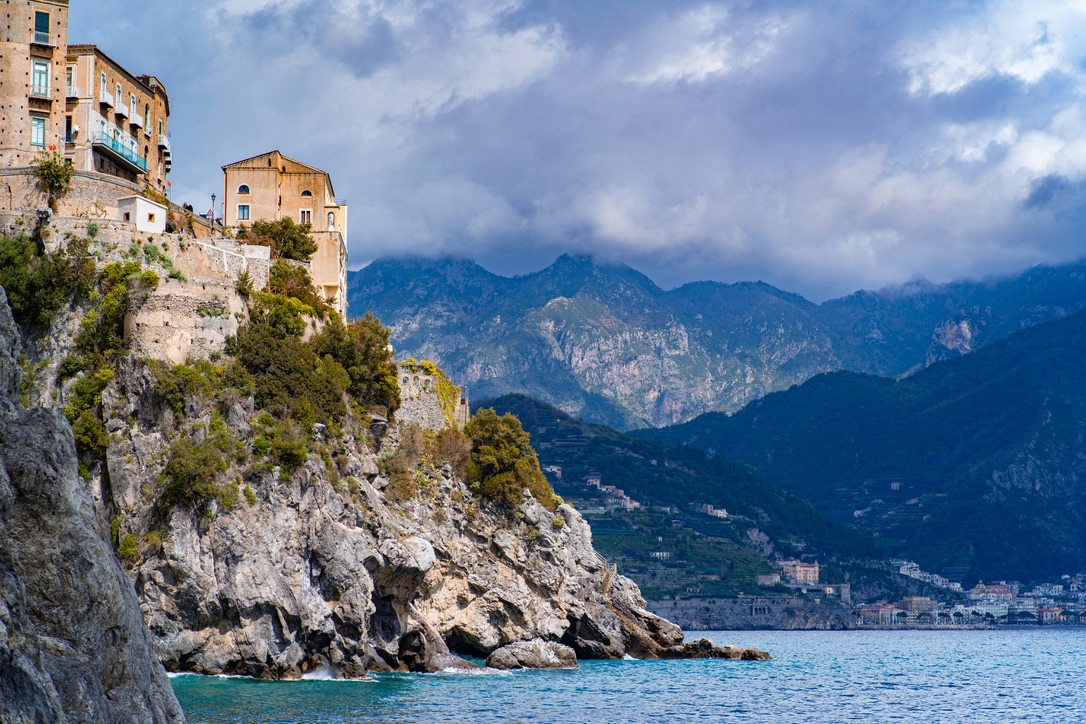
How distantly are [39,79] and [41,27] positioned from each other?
93.6 inches

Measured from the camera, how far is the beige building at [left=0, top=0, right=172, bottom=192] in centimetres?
6400

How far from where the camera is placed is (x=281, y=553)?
5997 cm

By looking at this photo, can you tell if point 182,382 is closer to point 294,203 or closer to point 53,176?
point 53,176

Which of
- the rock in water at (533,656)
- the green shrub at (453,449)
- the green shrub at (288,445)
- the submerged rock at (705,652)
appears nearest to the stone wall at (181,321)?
the green shrub at (288,445)

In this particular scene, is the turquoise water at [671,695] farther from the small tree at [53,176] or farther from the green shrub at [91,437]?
the small tree at [53,176]

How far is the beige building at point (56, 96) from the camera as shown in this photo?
64.0m

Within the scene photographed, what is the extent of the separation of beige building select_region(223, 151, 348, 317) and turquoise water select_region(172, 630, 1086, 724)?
23.5 m

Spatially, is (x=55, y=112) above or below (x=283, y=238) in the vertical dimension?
above

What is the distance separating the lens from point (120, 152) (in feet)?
225

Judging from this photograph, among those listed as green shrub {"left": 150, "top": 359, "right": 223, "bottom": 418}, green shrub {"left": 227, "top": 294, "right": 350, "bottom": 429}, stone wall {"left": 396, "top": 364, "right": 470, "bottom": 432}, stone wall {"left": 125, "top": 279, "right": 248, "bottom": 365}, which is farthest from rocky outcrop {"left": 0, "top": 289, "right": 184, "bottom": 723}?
stone wall {"left": 396, "top": 364, "right": 470, "bottom": 432}

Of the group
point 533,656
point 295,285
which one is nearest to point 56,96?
point 295,285

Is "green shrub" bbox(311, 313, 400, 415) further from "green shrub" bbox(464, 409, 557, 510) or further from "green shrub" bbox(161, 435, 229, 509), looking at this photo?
"green shrub" bbox(161, 435, 229, 509)

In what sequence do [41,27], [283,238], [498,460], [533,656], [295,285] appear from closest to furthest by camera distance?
1. [41,27]
2. [295,285]
3. [283,238]
4. [533,656]
5. [498,460]

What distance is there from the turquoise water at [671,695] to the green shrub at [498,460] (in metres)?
10.9
